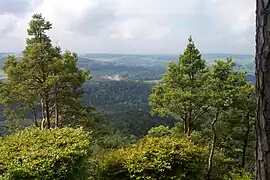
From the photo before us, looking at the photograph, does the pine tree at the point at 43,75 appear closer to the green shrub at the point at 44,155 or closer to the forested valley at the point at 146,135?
the forested valley at the point at 146,135

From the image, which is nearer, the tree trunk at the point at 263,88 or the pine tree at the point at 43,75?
the tree trunk at the point at 263,88

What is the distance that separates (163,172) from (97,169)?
6.38 ft

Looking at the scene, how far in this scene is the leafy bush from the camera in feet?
32.3

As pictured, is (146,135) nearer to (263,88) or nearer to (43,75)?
(43,75)

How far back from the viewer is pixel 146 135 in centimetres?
1455

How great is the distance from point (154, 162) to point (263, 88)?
8.78 metres

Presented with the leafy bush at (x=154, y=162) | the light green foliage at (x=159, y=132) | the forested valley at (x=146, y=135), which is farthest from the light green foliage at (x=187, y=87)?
the leafy bush at (x=154, y=162)

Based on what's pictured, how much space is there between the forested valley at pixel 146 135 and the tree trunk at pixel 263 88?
6.67 metres

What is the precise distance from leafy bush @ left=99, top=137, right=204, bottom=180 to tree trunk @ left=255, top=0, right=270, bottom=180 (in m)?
8.56

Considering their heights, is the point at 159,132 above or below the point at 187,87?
below

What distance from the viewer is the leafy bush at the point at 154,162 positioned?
9.84 meters

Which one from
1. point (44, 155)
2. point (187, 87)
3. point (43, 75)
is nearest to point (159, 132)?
point (187, 87)

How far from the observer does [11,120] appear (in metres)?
16.3

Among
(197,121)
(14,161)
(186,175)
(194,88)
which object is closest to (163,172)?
(186,175)
